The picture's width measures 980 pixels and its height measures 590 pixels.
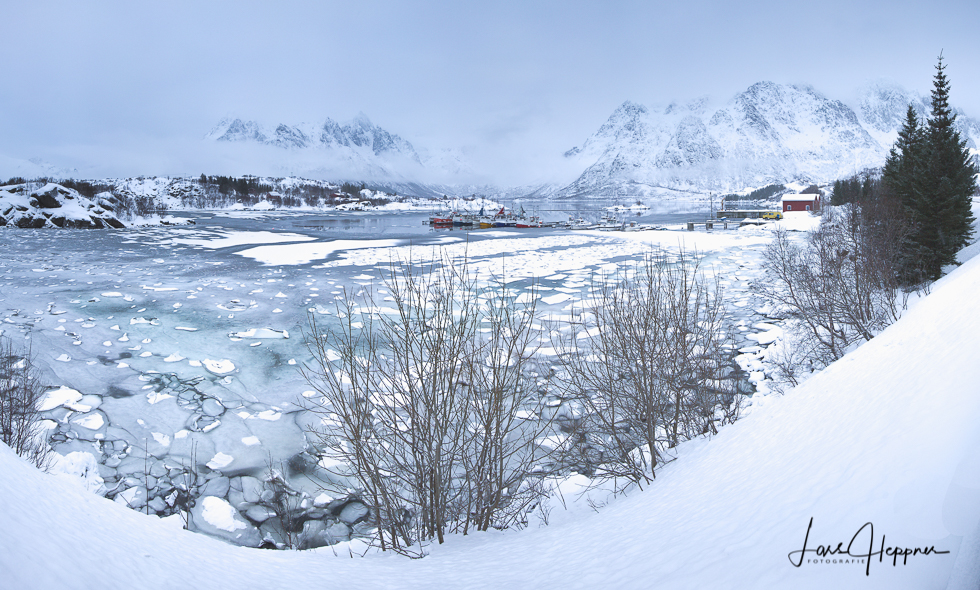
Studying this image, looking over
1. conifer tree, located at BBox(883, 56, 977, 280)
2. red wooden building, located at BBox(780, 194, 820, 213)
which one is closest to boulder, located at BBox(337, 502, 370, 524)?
conifer tree, located at BBox(883, 56, 977, 280)

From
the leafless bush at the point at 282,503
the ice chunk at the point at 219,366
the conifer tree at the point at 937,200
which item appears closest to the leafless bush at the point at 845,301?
the conifer tree at the point at 937,200

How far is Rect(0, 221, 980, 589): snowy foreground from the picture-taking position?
2.37 m

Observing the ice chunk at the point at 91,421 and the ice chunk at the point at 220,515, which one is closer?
the ice chunk at the point at 220,515

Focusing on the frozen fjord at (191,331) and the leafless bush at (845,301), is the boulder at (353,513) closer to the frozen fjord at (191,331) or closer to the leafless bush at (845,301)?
the frozen fjord at (191,331)

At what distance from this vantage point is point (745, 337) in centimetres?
1402

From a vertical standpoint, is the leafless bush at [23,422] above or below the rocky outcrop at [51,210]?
below

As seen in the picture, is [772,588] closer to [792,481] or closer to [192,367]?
[792,481]

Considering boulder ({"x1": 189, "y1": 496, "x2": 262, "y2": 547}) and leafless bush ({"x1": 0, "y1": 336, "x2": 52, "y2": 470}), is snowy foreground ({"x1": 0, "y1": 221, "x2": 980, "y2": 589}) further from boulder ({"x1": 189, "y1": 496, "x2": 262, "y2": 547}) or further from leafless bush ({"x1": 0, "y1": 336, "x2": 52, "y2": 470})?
leafless bush ({"x1": 0, "y1": 336, "x2": 52, "y2": 470})

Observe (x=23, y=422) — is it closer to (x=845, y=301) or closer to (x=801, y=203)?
(x=845, y=301)

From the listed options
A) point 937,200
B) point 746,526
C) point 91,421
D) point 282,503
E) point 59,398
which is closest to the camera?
point 746,526

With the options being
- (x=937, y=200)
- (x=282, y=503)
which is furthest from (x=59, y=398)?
(x=937, y=200)

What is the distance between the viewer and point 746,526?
11.2 feet

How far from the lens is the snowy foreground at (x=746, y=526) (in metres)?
2.37

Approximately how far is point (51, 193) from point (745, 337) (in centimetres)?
6724
